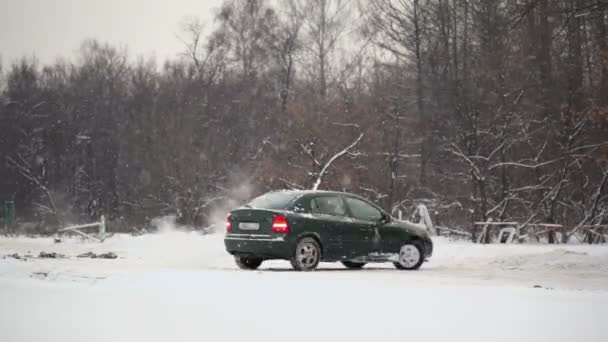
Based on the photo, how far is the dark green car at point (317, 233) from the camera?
58.1 feet

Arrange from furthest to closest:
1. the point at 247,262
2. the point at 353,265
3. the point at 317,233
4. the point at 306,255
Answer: the point at 353,265 < the point at 247,262 < the point at 317,233 < the point at 306,255

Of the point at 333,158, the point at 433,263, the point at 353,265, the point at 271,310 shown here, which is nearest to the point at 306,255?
the point at 353,265

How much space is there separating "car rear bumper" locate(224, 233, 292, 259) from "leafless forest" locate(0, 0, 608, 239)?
6729mm

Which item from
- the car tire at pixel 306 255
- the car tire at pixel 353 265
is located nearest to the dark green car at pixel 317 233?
the car tire at pixel 306 255

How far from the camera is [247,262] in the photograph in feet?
61.4

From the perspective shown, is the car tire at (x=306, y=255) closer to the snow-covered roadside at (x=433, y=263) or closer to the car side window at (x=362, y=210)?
the snow-covered roadside at (x=433, y=263)

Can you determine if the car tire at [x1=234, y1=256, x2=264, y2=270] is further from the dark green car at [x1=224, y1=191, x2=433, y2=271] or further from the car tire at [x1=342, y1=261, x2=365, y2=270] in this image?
the car tire at [x1=342, y1=261, x2=365, y2=270]

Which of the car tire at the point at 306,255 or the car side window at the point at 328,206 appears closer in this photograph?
the car tire at the point at 306,255

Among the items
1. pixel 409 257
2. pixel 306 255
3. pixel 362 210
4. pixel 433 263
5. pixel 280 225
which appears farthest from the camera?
pixel 433 263

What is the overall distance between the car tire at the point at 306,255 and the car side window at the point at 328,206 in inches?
27.1

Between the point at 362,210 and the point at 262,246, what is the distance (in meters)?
2.68

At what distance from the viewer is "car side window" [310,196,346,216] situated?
727 inches

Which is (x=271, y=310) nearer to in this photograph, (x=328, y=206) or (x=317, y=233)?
(x=317, y=233)

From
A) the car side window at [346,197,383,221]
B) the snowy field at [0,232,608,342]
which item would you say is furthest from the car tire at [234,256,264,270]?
the snowy field at [0,232,608,342]
